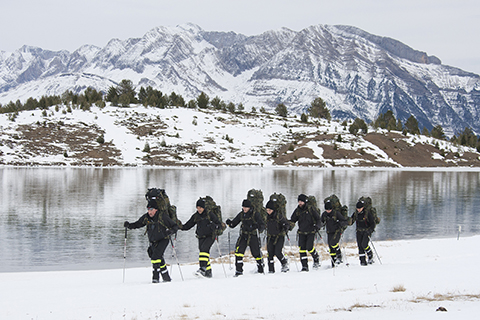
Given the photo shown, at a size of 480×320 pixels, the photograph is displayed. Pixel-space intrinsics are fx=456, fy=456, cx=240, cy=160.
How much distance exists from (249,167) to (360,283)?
218 feet

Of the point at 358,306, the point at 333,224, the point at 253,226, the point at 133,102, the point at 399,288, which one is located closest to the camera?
the point at 358,306

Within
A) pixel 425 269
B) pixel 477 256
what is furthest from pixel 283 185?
pixel 425 269

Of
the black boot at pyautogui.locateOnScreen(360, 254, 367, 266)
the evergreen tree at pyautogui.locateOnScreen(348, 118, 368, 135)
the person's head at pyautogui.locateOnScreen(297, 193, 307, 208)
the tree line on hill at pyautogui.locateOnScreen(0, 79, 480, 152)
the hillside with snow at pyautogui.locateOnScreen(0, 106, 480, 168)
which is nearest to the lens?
the person's head at pyautogui.locateOnScreen(297, 193, 307, 208)

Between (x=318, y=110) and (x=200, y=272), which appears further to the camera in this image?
(x=318, y=110)

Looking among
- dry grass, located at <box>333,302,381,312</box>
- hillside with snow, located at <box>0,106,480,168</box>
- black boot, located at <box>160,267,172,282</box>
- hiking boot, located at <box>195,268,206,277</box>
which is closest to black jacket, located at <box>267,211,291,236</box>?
hiking boot, located at <box>195,268,206,277</box>

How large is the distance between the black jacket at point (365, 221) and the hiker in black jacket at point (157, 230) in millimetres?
6606

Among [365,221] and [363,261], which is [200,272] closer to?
[363,261]

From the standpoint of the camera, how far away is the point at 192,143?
87562 mm

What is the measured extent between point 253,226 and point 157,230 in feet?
9.66

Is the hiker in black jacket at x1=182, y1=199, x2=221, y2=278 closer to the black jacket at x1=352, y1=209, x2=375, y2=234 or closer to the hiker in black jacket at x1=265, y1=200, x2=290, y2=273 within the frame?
the hiker in black jacket at x1=265, y1=200, x2=290, y2=273

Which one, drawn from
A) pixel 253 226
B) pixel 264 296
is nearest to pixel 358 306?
pixel 264 296

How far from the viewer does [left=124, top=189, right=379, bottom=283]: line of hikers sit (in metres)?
11.7

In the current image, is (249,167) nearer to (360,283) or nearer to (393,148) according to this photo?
(393,148)

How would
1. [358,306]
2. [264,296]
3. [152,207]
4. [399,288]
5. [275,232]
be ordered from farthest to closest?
[275,232], [152,207], [399,288], [264,296], [358,306]
